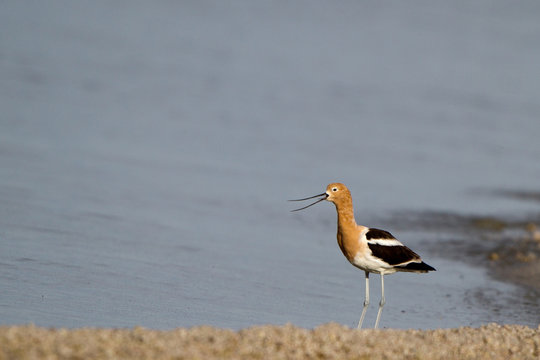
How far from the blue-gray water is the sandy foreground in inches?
48.0

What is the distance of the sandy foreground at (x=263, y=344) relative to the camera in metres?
5.02

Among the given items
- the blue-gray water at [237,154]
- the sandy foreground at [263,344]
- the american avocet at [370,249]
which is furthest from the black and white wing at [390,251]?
the sandy foreground at [263,344]

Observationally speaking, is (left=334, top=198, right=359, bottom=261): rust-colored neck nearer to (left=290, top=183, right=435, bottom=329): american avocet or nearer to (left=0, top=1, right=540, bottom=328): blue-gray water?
(left=290, top=183, right=435, bottom=329): american avocet

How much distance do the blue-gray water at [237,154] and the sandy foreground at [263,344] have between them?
1.22 meters

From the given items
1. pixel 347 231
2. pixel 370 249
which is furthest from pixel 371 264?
pixel 347 231

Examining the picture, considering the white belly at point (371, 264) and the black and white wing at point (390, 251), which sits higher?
the black and white wing at point (390, 251)

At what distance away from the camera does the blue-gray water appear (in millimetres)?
8070

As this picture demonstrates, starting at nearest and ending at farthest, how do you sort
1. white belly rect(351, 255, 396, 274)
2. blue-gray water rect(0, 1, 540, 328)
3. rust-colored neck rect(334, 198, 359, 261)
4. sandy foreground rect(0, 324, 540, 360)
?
sandy foreground rect(0, 324, 540, 360)
white belly rect(351, 255, 396, 274)
rust-colored neck rect(334, 198, 359, 261)
blue-gray water rect(0, 1, 540, 328)

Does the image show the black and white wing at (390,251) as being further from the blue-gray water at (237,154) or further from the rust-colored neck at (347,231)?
the blue-gray water at (237,154)

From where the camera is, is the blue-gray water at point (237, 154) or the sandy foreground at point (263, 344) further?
the blue-gray water at point (237, 154)

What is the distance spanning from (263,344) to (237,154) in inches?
341

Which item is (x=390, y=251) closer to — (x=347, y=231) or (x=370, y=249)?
(x=370, y=249)

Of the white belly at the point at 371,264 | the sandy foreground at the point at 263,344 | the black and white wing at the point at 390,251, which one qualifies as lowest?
the sandy foreground at the point at 263,344

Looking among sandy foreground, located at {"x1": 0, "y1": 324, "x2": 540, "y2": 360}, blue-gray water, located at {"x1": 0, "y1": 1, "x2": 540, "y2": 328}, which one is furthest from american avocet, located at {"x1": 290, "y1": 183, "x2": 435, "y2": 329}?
sandy foreground, located at {"x1": 0, "y1": 324, "x2": 540, "y2": 360}
